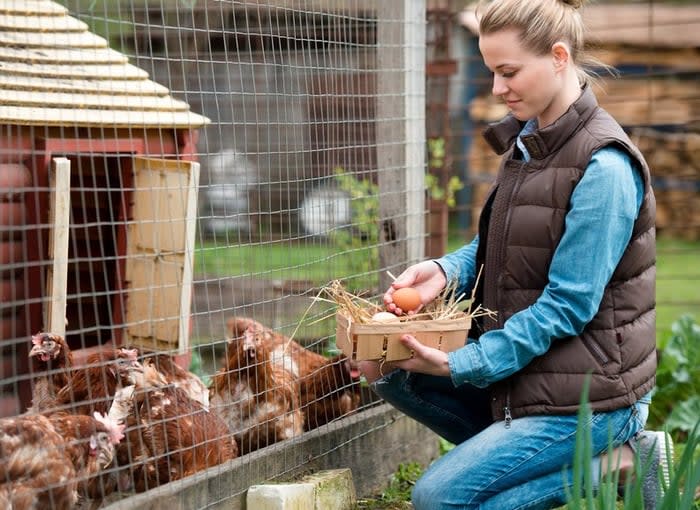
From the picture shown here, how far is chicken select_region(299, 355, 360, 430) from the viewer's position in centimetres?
457

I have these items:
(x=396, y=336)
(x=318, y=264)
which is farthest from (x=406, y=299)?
(x=318, y=264)

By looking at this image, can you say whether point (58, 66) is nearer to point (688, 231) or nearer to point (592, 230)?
point (592, 230)

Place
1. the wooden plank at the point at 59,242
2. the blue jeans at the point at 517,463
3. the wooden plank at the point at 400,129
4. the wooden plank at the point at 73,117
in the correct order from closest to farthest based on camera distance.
Result: 1. the blue jeans at the point at 517,463
2. the wooden plank at the point at 59,242
3. the wooden plank at the point at 73,117
4. the wooden plank at the point at 400,129

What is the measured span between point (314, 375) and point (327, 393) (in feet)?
0.33

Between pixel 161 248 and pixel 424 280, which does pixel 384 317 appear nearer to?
pixel 424 280

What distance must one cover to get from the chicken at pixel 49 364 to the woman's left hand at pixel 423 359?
1.40 metres

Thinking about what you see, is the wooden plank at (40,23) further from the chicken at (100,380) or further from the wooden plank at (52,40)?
the chicken at (100,380)

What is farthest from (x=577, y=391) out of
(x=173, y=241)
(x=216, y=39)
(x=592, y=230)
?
(x=216, y=39)

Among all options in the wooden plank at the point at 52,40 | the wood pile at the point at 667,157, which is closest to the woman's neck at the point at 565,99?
the wooden plank at the point at 52,40

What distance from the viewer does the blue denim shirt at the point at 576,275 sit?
3.23m

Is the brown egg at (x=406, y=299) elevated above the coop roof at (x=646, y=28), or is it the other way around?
the coop roof at (x=646, y=28)

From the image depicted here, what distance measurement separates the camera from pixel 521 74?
3.32 meters

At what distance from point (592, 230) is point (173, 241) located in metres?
1.88

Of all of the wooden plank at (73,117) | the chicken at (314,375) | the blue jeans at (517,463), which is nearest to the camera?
the blue jeans at (517,463)
